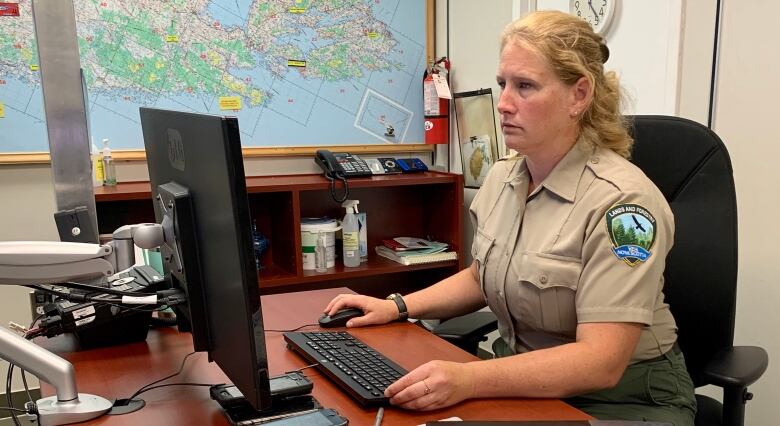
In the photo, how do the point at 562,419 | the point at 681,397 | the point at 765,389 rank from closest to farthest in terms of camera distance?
the point at 562,419
the point at 681,397
the point at 765,389

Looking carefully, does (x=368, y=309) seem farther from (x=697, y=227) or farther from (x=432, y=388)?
(x=697, y=227)

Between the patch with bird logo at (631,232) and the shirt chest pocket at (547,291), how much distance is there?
0.30ft

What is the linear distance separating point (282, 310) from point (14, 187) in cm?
151

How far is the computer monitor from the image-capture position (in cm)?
70

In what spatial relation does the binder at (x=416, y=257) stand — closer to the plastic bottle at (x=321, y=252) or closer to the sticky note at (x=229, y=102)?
the plastic bottle at (x=321, y=252)

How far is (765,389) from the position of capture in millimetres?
1763

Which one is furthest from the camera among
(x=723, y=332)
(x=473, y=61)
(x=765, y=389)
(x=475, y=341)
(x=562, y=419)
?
(x=473, y=61)

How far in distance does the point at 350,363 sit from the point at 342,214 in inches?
69.8

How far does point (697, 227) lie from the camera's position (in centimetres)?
136

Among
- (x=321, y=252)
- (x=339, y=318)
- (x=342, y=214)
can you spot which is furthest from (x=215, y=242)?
(x=342, y=214)

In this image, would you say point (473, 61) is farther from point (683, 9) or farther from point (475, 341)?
point (475, 341)

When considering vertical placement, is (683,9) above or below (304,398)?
above

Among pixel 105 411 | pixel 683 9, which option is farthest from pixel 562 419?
pixel 683 9

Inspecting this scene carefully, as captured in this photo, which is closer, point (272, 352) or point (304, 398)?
point (304, 398)
